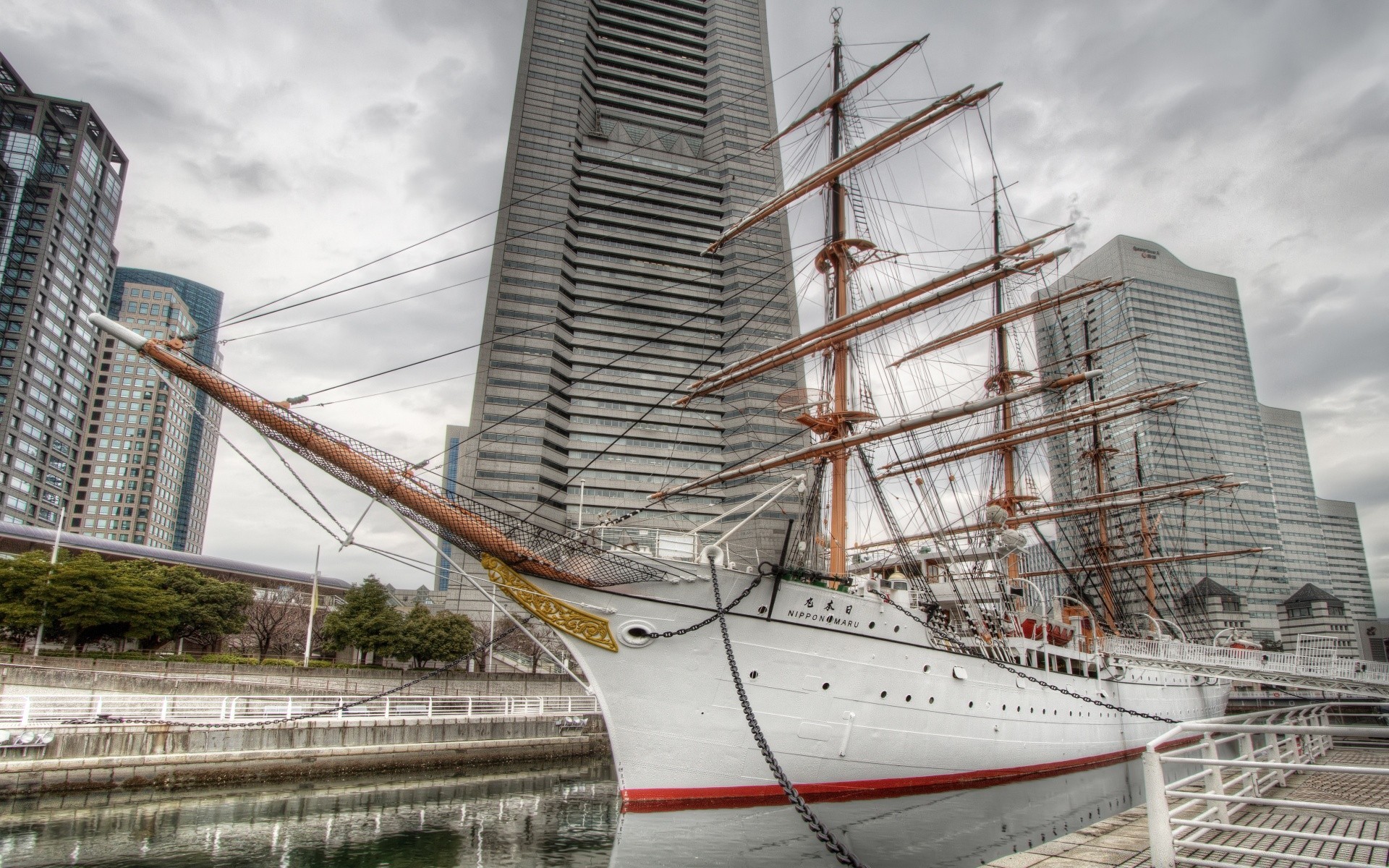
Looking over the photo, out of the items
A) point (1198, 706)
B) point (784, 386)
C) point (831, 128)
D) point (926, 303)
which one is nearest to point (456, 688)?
point (926, 303)

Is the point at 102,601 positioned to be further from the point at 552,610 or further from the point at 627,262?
the point at 627,262

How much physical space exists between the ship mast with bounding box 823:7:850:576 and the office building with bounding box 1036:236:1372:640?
2374 inches

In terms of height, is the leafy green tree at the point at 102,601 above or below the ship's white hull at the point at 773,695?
above

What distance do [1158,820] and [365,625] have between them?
32842 millimetres

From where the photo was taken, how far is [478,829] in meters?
13.0

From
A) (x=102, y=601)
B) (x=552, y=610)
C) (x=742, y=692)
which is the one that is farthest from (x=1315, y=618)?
(x=102, y=601)

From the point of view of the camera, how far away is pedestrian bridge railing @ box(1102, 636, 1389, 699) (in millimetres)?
21719

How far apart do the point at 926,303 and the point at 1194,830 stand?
1520 cm

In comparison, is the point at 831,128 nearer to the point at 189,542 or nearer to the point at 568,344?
the point at 568,344

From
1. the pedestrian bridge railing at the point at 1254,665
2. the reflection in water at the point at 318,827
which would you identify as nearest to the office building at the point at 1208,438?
the pedestrian bridge railing at the point at 1254,665

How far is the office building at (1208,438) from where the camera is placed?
82.4 m

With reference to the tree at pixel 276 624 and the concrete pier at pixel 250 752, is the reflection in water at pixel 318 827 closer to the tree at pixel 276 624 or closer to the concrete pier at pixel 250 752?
the concrete pier at pixel 250 752

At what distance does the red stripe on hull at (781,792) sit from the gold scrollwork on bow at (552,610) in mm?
2631

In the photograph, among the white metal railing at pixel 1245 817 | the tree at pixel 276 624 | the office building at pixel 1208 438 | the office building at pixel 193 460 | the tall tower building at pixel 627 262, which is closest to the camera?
the white metal railing at pixel 1245 817
